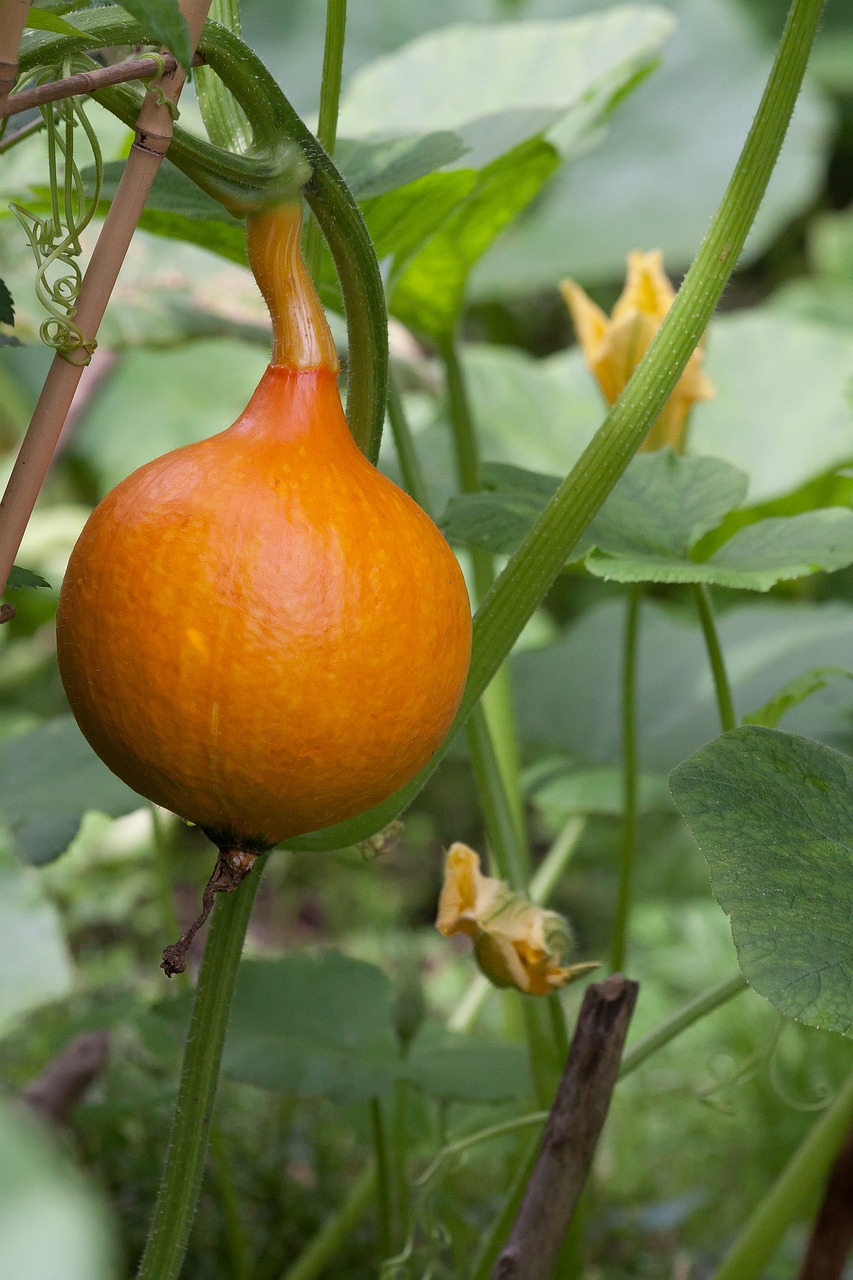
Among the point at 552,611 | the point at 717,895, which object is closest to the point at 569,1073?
the point at 717,895

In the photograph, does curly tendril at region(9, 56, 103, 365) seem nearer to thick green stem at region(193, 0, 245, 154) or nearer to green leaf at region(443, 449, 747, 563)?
thick green stem at region(193, 0, 245, 154)

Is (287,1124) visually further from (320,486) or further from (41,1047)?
(320,486)

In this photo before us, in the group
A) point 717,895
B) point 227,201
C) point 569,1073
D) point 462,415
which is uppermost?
point 227,201

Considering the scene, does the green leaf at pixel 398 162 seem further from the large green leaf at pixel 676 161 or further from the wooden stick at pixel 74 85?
the large green leaf at pixel 676 161

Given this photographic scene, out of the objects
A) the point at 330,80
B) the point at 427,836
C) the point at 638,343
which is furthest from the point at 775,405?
the point at 330,80

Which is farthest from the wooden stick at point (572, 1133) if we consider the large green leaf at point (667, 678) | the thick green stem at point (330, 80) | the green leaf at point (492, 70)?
the green leaf at point (492, 70)

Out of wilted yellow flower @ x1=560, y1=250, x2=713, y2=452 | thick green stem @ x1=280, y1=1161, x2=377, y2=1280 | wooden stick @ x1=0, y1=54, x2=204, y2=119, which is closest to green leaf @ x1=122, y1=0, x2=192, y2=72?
wooden stick @ x1=0, y1=54, x2=204, y2=119
